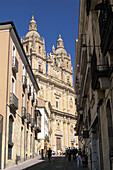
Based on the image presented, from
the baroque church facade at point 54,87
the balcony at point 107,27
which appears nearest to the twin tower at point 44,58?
the baroque church facade at point 54,87

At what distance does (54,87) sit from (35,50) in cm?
1050

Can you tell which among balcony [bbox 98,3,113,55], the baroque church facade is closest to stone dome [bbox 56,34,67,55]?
the baroque church facade

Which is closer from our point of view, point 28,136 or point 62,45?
point 28,136

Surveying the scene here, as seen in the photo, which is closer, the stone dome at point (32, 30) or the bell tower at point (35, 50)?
the bell tower at point (35, 50)

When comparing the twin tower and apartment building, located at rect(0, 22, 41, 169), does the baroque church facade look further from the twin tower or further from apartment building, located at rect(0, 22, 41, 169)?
apartment building, located at rect(0, 22, 41, 169)

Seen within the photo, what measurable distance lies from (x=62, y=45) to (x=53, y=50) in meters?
4.81

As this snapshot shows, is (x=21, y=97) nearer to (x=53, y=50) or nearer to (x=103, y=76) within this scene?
(x=103, y=76)

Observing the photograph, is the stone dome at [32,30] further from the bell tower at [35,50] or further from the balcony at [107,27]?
the balcony at [107,27]

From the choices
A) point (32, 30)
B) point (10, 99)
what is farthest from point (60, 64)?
point (10, 99)

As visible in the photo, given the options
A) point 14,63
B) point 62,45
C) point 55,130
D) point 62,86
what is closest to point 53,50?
point 62,45

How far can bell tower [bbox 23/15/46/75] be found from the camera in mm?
57072

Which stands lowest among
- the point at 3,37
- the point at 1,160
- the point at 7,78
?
the point at 1,160

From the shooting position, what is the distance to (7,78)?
17.7 meters

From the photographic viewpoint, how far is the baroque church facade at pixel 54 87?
188 feet
